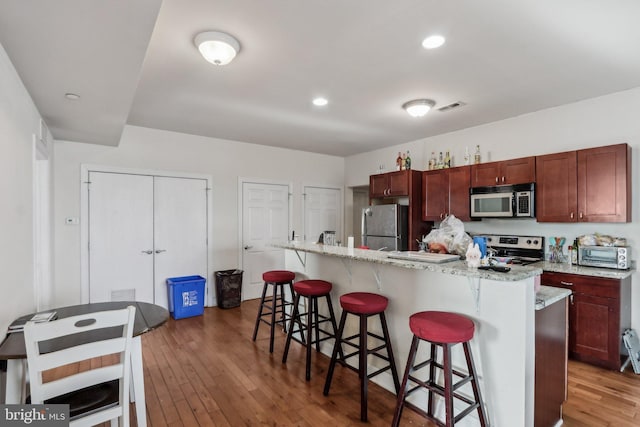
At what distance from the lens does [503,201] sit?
12.8 ft

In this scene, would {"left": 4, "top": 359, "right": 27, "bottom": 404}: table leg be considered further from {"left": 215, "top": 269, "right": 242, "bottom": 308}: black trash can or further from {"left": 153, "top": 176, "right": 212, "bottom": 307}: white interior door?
{"left": 215, "top": 269, "right": 242, "bottom": 308}: black trash can

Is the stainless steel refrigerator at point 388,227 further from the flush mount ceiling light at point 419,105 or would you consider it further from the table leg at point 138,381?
the table leg at point 138,381

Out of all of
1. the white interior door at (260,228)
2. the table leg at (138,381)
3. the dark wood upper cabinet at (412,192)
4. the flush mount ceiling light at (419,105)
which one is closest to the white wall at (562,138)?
the dark wood upper cabinet at (412,192)

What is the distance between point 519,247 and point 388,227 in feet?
5.76

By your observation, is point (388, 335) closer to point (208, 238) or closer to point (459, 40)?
point (459, 40)

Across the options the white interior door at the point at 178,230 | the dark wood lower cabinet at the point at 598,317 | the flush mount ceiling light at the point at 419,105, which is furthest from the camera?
the white interior door at the point at 178,230

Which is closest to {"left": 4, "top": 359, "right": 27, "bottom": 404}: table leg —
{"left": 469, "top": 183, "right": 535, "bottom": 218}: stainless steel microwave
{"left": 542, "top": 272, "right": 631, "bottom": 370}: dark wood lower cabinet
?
{"left": 542, "top": 272, "right": 631, "bottom": 370}: dark wood lower cabinet

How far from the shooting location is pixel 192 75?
284cm

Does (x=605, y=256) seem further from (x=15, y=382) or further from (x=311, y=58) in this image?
(x=15, y=382)

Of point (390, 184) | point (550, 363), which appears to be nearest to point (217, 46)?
point (550, 363)

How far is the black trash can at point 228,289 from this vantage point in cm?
477

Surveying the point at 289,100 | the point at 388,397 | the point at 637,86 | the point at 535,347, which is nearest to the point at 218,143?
the point at 289,100

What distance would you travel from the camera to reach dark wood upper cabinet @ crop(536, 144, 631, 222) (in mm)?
3041

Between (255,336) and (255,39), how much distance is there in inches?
116
